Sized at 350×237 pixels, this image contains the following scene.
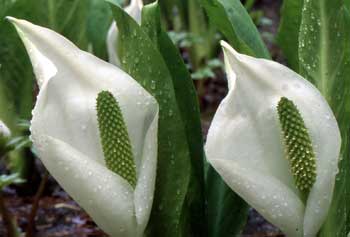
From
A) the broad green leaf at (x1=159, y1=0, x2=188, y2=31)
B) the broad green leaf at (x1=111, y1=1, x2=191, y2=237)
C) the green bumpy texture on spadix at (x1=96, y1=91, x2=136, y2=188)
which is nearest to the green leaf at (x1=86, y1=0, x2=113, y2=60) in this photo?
the broad green leaf at (x1=111, y1=1, x2=191, y2=237)

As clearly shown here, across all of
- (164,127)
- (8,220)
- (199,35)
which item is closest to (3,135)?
(8,220)

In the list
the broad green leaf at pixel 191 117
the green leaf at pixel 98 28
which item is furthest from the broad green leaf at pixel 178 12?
the broad green leaf at pixel 191 117

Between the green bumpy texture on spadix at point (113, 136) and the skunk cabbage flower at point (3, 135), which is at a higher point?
the green bumpy texture on spadix at point (113, 136)

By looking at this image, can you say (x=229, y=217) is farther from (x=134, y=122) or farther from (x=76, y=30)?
(x=76, y=30)

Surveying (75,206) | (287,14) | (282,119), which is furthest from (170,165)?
(75,206)

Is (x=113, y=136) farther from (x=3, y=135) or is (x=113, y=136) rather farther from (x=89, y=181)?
(x=3, y=135)

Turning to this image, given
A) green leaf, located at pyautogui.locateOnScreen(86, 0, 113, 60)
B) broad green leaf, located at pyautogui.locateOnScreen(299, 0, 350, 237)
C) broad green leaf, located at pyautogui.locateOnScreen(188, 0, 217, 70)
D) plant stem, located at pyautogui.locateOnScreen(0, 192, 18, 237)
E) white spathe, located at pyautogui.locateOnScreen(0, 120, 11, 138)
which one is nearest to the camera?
broad green leaf, located at pyautogui.locateOnScreen(299, 0, 350, 237)

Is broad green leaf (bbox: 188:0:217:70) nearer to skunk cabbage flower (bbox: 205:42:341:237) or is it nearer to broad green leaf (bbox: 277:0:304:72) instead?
broad green leaf (bbox: 277:0:304:72)

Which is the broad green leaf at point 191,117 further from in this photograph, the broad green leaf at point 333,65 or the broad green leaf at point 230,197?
the broad green leaf at point 333,65
